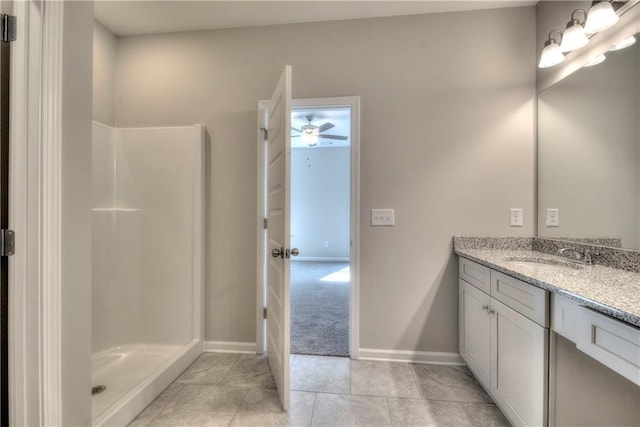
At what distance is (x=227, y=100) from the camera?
2.24m

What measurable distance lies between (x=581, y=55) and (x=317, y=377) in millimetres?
2678

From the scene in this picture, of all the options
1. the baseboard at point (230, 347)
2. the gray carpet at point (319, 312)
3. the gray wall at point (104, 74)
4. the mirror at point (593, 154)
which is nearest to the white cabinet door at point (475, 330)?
the mirror at point (593, 154)

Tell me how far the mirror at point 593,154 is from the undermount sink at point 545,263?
0.75ft

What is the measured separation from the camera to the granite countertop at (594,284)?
0.86 meters

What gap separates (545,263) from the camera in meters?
1.65

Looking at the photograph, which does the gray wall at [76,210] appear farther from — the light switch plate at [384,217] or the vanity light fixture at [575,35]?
the vanity light fixture at [575,35]

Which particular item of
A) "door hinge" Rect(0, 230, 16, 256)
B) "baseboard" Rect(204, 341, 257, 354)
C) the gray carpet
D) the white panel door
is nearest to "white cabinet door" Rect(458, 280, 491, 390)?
the gray carpet

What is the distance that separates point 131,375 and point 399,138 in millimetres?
2592

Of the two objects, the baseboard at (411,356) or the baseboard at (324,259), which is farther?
the baseboard at (324,259)

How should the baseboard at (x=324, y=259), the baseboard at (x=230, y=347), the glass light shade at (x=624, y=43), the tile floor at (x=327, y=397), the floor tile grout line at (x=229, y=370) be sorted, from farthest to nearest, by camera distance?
the baseboard at (x=324, y=259), the baseboard at (x=230, y=347), the floor tile grout line at (x=229, y=370), the tile floor at (x=327, y=397), the glass light shade at (x=624, y=43)

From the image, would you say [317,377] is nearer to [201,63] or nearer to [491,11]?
[201,63]

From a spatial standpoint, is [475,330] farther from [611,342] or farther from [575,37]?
[575,37]

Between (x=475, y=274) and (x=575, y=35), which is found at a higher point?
(x=575, y=35)

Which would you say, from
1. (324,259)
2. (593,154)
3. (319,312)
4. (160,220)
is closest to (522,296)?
(593,154)
